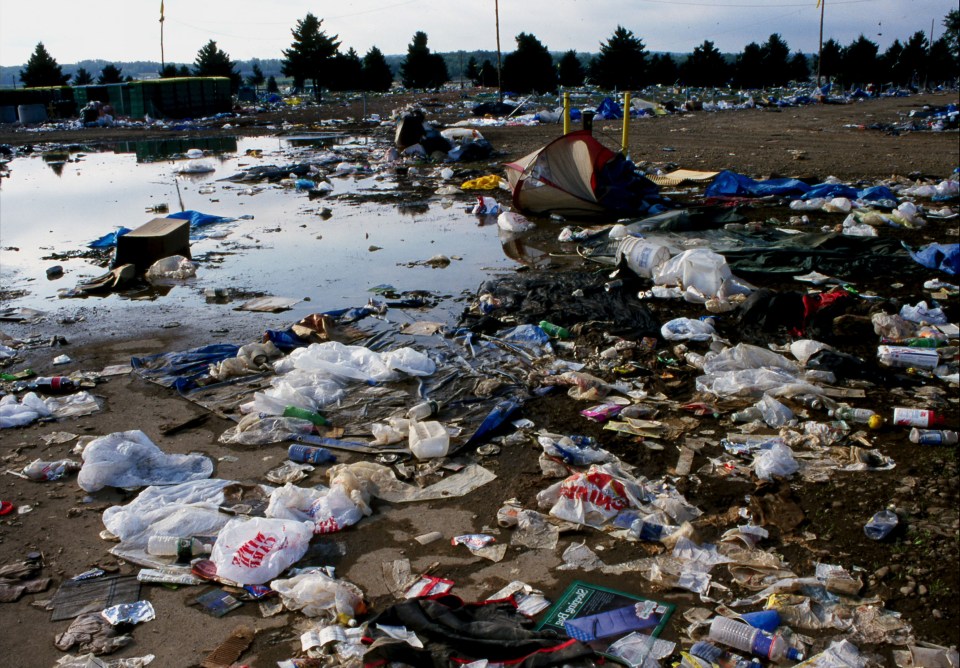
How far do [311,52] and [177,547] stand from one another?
142 feet

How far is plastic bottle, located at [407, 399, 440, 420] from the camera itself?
457cm

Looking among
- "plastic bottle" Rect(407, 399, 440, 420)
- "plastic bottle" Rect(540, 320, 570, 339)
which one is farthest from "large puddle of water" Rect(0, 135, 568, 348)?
"plastic bottle" Rect(407, 399, 440, 420)

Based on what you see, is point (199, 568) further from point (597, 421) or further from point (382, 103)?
point (382, 103)

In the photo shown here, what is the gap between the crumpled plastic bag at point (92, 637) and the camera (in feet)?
9.14

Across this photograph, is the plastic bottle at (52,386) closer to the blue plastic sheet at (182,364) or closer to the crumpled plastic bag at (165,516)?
the blue plastic sheet at (182,364)

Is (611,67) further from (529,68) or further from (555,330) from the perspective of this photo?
(555,330)

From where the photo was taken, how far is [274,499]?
142 inches

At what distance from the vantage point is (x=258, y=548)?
3203 millimetres

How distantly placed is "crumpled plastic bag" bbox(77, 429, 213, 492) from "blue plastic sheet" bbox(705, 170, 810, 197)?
28.5 ft

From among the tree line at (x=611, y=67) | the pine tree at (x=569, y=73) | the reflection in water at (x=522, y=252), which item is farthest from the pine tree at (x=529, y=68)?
the reflection in water at (x=522, y=252)

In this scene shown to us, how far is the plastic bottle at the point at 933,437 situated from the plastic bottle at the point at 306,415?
125 inches

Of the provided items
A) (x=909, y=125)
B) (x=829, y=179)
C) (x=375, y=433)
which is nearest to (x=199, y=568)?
(x=375, y=433)

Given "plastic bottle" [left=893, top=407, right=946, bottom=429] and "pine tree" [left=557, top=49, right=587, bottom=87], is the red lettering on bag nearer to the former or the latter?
"plastic bottle" [left=893, top=407, right=946, bottom=429]

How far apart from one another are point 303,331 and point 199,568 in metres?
2.89
